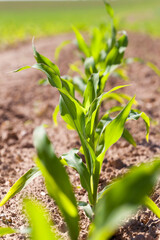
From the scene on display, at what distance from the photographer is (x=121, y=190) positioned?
2.42ft

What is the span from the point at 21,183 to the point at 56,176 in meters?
0.63

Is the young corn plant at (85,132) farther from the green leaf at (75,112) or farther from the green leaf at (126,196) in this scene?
the green leaf at (126,196)

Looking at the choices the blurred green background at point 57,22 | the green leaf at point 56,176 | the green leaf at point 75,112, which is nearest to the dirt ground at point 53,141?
the green leaf at point 75,112

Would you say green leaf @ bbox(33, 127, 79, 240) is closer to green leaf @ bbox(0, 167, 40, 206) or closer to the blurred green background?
green leaf @ bbox(0, 167, 40, 206)

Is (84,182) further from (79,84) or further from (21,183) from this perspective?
(79,84)

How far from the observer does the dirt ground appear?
5.05ft

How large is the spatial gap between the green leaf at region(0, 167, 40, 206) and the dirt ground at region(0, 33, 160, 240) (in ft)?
0.45

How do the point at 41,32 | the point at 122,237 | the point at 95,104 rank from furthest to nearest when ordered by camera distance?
the point at 41,32
the point at 95,104
the point at 122,237

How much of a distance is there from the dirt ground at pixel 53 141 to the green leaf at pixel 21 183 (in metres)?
A: 0.14

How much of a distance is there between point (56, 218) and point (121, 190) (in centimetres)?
97

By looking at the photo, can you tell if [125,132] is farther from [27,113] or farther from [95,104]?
[27,113]

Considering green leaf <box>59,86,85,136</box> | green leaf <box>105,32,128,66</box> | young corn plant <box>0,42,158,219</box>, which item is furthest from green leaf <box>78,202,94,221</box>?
green leaf <box>105,32,128,66</box>

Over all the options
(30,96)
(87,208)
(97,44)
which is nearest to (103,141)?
(87,208)

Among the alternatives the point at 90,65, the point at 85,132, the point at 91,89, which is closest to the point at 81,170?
the point at 85,132
